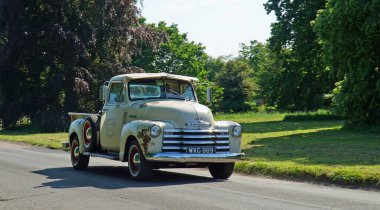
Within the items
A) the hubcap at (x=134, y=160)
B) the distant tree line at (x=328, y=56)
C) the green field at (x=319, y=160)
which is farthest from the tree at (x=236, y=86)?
the hubcap at (x=134, y=160)

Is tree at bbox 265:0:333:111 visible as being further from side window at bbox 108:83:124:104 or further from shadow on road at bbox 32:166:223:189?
shadow on road at bbox 32:166:223:189

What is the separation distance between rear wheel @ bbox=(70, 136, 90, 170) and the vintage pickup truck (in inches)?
1.0

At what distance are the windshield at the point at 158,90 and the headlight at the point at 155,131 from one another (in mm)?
1867

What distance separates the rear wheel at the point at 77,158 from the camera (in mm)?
16641

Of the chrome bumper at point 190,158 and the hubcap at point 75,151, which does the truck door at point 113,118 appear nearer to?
the hubcap at point 75,151

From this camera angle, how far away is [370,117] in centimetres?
3212

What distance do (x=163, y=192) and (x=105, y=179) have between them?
9.52 ft

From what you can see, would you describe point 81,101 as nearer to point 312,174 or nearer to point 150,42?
point 150,42

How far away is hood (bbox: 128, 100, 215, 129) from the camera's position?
13.8 meters

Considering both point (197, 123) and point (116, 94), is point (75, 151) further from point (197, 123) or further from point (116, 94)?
point (197, 123)

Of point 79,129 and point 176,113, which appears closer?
point 176,113

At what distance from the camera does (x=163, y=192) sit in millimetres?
11656

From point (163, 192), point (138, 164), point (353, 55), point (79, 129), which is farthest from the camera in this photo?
point (353, 55)

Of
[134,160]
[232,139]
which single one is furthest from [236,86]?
[134,160]
